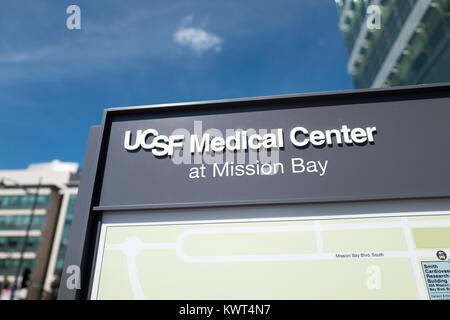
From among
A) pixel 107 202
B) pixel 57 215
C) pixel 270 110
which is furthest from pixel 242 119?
pixel 57 215

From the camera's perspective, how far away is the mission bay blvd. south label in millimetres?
2301

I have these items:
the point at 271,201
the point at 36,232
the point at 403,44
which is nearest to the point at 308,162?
the point at 271,201

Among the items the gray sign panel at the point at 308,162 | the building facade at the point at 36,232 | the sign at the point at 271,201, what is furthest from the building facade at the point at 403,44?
the building facade at the point at 36,232

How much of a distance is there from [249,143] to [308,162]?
47 cm

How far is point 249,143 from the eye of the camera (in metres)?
2.44

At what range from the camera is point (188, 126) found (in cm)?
254

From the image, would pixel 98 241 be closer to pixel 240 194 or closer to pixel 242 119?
pixel 240 194

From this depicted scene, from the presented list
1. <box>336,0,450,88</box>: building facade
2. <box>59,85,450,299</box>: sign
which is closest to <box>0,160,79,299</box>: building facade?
<box>336,0,450,88</box>: building facade

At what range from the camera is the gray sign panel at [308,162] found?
7.01ft

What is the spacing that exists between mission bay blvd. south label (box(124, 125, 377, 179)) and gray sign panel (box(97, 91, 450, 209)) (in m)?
0.02

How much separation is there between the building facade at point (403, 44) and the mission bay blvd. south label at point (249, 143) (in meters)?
16.0

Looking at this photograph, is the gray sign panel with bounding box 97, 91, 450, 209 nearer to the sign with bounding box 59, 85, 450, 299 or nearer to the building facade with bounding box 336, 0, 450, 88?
the sign with bounding box 59, 85, 450, 299
